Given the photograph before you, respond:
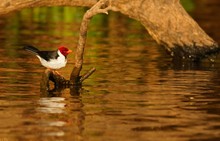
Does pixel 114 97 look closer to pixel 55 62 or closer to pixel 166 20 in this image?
pixel 55 62

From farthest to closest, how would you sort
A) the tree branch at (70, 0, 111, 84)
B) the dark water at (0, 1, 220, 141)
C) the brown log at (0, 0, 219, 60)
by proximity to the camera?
the brown log at (0, 0, 219, 60)
the tree branch at (70, 0, 111, 84)
the dark water at (0, 1, 220, 141)

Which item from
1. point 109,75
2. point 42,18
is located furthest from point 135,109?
point 42,18

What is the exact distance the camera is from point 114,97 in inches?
744

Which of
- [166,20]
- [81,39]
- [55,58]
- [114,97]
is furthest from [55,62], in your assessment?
[166,20]

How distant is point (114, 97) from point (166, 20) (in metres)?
6.33

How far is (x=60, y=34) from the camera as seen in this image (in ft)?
112

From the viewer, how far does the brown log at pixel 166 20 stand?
24203 millimetres

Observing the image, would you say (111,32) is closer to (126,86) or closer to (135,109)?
(126,86)

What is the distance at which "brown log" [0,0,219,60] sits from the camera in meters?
24.2

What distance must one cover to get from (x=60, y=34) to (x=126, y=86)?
13.6m

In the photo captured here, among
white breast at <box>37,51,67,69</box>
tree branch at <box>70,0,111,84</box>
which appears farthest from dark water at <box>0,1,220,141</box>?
white breast at <box>37,51,67,69</box>

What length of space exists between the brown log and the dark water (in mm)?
464

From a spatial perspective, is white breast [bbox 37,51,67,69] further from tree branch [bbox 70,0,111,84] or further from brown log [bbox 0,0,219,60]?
brown log [bbox 0,0,219,60]

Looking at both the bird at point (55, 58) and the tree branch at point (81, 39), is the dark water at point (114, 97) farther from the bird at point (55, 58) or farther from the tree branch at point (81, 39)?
the bird at point (55, 58)
